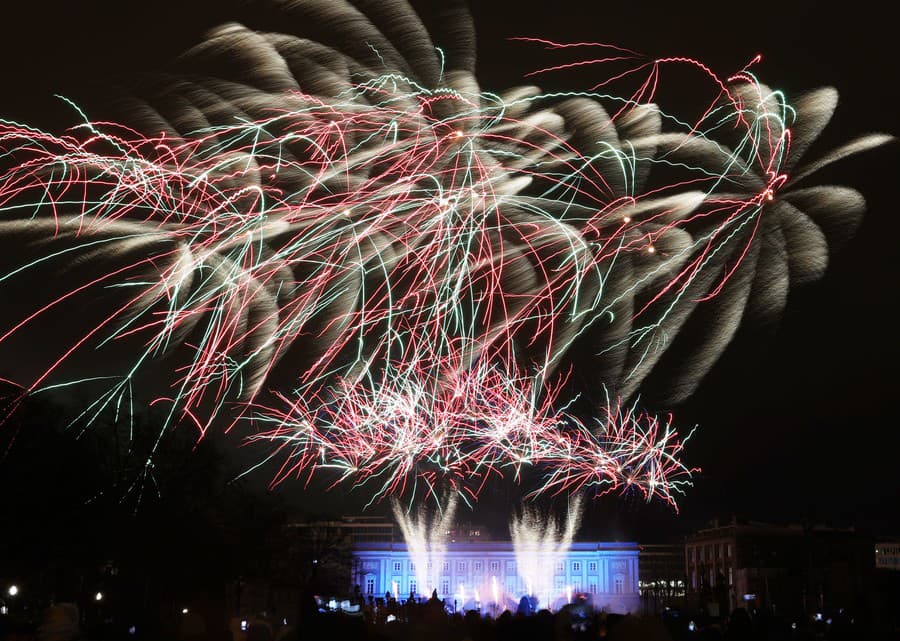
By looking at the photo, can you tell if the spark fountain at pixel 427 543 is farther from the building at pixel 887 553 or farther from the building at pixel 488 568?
the building at pixel 887 553

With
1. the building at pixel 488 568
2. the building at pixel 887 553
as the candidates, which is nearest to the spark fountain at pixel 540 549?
the building at pixel 488 568

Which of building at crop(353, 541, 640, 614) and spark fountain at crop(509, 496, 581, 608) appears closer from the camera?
spark fountain at crop(509, 496, 581, 608)

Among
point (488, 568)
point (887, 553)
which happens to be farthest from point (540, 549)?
point (887, 553)

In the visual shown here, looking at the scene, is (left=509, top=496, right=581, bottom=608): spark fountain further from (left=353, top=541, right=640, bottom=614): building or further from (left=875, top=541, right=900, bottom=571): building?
(left=875, top=541, right=900, bottom=571): building

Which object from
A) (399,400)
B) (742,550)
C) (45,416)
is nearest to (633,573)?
(742,550)

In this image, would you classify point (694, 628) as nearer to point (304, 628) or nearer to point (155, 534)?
point (304, 628)

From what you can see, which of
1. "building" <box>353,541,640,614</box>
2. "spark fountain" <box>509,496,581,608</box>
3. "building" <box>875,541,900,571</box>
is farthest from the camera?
"building" <box>875,541,900,571</box>

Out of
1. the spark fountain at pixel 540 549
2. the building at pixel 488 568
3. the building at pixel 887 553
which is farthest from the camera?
the building at pixel 887 553

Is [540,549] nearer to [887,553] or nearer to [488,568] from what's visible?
[488,568]

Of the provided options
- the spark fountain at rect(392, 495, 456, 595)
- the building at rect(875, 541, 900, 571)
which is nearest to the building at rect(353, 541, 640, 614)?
the spark fountain at rect(392, 495, 456, 595)
